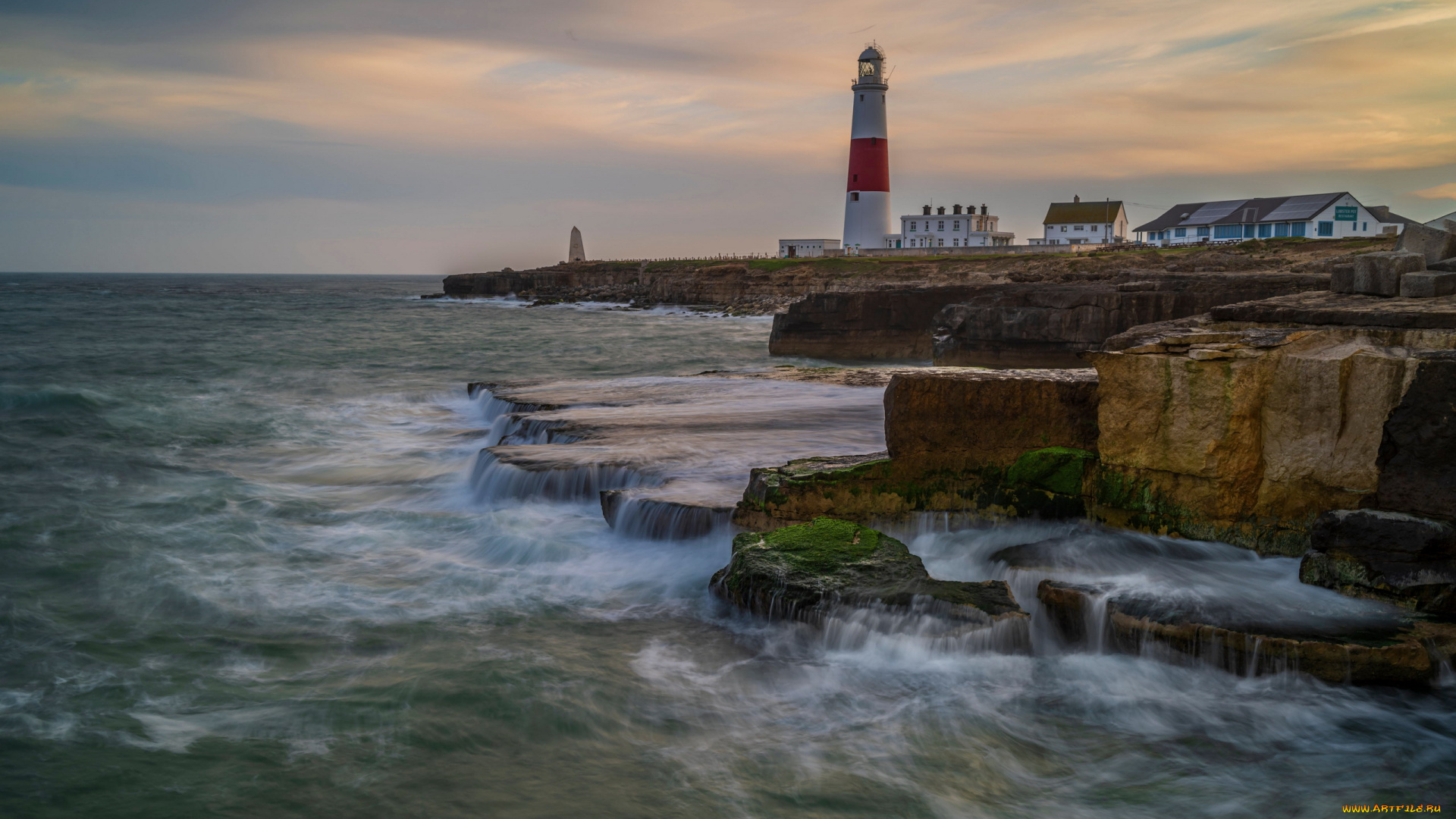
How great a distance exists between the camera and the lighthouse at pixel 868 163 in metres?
54.6

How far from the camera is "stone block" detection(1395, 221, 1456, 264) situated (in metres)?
7.23

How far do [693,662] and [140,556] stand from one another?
18.7ft

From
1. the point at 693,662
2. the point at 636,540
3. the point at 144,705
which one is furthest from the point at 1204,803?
the point at 144,705

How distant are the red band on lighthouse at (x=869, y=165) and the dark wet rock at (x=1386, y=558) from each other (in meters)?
52.6

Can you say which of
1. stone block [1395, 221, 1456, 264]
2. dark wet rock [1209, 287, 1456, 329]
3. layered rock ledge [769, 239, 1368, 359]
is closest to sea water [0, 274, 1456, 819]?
dark wet rock [1209, 287, 1456, 329]

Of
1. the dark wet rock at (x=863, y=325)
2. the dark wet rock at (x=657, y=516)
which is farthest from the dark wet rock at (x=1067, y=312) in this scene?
the dark wet rock at (x=657, y=516)

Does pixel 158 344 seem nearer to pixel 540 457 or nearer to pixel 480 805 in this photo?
pixel 540 457

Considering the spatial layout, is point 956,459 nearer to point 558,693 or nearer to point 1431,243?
point 558,693

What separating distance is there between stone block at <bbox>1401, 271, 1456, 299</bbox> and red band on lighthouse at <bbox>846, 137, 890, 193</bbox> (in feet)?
169

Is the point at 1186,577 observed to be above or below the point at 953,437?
below

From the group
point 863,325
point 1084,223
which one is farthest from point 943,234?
point 863,325

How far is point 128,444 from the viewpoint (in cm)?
A: 1406

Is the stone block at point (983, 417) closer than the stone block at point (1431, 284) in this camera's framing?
No

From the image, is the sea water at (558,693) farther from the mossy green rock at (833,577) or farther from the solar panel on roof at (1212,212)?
the solar panel on roof at (1212,212)
